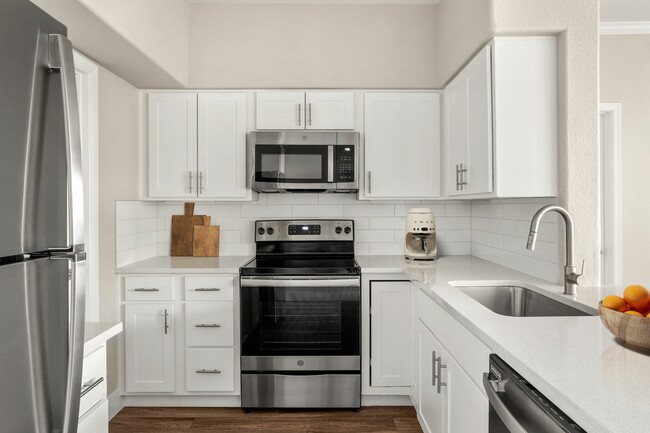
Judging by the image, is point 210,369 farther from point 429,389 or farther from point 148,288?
point 429,389

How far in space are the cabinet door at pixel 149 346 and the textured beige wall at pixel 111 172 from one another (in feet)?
0.29

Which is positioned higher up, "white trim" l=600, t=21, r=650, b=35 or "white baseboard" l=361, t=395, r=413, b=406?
"white trim" l=600, t=21, r=650, b=35

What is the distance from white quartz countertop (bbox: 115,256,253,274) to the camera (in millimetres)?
2768

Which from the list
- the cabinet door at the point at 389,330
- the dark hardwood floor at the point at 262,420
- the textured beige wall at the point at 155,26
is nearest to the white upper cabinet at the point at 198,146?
the textured beige wall at the point at 155,26

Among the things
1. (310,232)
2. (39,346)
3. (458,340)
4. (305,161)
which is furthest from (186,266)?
(39,346)

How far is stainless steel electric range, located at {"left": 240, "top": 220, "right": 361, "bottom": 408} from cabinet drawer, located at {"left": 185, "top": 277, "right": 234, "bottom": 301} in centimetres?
11

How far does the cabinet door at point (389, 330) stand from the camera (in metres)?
2.76

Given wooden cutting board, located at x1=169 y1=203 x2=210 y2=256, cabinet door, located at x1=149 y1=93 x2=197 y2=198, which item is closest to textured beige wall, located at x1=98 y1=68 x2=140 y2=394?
cabinet door, located at x1=149 y1=93 x2=197 y2=198

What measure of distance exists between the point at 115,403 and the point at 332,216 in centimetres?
186

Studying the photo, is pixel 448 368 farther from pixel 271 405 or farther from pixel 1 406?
pixel 1 406

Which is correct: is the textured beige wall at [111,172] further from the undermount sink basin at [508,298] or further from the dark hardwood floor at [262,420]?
the undermount sink basin at [508,298]

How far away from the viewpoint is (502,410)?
46.6 inches

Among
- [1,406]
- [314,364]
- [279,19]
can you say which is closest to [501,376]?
[1,406]

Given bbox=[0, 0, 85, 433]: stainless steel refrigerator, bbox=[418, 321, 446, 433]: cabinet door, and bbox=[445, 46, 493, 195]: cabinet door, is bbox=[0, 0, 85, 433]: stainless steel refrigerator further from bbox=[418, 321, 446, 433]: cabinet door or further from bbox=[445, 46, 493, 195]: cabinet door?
bbox=[445, 46, 493, 195]: cabinet door
